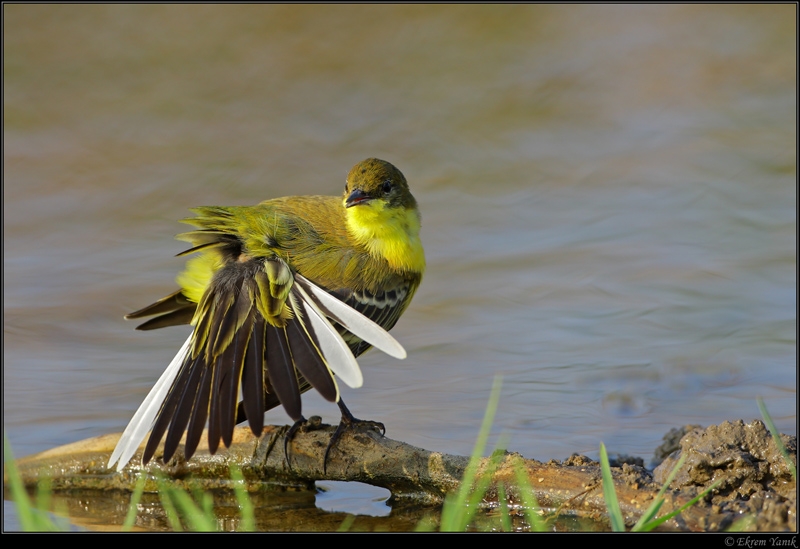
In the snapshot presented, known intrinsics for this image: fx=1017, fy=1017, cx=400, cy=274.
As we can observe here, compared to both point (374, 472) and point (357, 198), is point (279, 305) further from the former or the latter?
point (357, 198)

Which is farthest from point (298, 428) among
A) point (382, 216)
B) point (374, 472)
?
point (382, 216)

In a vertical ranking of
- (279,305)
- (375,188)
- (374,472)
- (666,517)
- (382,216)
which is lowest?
(666,517)

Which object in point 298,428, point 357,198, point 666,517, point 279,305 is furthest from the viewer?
point 357,198

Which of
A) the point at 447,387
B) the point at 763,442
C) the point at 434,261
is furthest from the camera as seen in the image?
the point at 434,261

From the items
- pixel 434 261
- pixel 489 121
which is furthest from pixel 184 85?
pixel 434 261

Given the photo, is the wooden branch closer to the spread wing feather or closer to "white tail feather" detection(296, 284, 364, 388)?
the spread wing feather

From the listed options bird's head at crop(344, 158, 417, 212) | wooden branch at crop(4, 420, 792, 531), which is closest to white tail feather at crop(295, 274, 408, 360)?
wooden branch at crop(4, 420, 792, 531)
